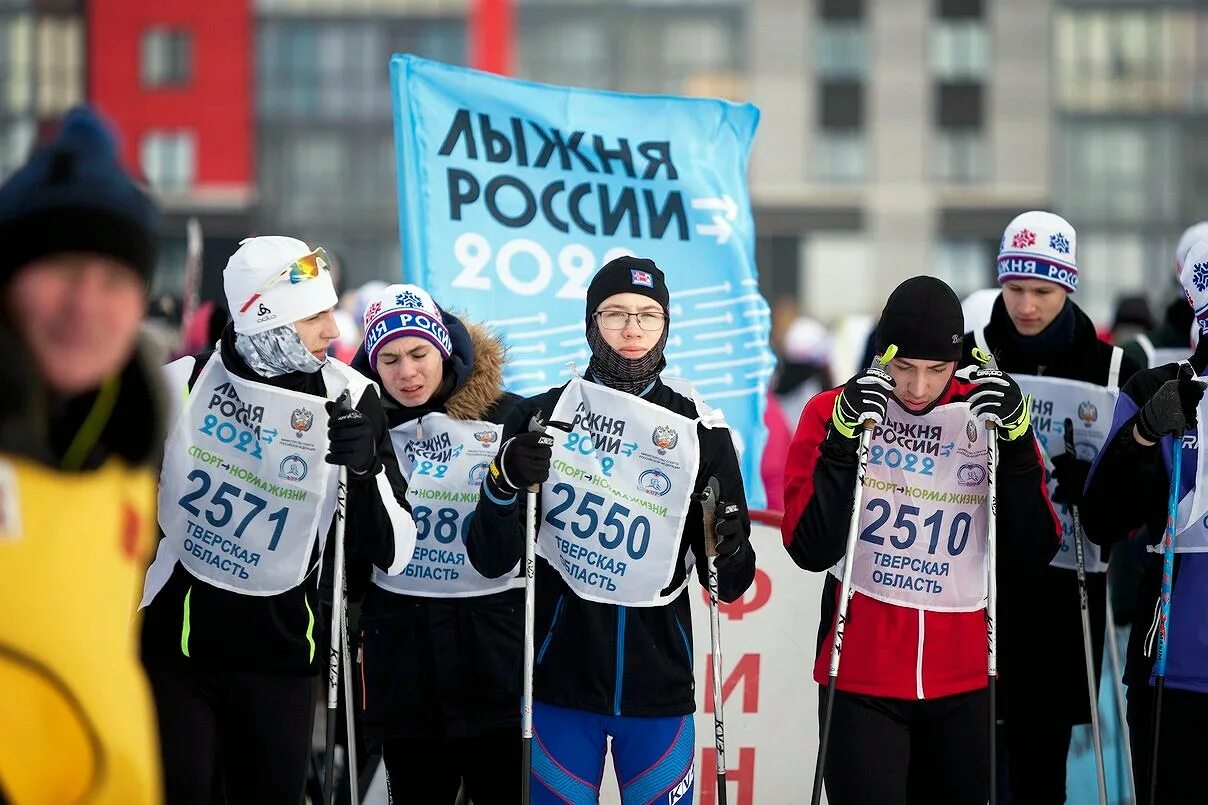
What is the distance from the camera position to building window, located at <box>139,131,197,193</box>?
2208 inches

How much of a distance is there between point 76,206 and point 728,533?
9.07 feet

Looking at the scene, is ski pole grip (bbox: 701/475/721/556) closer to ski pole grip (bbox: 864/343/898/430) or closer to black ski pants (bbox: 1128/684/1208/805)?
ski pole grip (bbox: 864/343/898/430)

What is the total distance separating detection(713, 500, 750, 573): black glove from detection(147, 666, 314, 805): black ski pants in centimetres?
139

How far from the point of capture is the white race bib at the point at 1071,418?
6523 millimetres

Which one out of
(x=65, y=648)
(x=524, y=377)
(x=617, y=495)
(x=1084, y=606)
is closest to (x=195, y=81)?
(x=524, y=377)

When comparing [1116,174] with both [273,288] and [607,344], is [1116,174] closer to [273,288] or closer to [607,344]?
[607,344]

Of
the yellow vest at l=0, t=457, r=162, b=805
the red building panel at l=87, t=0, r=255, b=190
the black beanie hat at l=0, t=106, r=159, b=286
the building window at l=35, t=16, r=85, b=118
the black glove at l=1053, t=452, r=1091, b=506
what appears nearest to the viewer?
the yellow vest at l=0, t=457, r=162, b=805

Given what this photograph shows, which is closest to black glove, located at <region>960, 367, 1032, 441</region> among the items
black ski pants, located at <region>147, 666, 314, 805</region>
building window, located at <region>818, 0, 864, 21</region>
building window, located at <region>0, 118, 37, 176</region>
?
black ski pants, located at <region>147, 666, 314, 805</region>

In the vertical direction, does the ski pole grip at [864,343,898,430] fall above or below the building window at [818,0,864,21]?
below

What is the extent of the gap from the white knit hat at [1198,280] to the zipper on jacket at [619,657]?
7.14 ft

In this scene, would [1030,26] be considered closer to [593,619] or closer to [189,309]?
[189,309]

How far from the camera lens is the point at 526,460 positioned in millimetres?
5344

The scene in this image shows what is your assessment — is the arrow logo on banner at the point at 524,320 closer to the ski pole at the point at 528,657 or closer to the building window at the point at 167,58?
the ski pole at the point at 528,657

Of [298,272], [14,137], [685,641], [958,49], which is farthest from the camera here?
[14,137]
